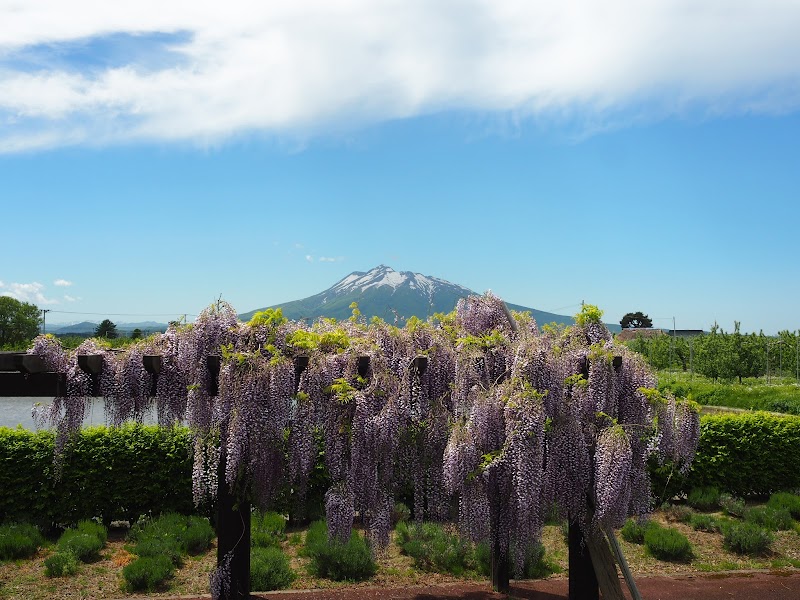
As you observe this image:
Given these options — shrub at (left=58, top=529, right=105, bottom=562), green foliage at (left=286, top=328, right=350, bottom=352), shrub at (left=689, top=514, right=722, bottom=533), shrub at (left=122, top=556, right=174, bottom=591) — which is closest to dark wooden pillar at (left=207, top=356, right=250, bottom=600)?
green foliage at (left=286, top=328, right=350, bottom=352)

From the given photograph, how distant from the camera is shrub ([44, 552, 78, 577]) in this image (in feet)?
23.1

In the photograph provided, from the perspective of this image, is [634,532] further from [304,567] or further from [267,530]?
[267,530]

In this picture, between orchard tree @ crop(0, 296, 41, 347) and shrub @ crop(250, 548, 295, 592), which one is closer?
shrub @ crop(250, 548, 295, 592)

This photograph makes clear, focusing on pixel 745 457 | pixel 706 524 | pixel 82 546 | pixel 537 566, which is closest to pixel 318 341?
pixel 537 566

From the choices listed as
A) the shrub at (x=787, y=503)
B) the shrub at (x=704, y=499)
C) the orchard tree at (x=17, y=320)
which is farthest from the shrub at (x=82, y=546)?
the orchard tree at (x=17, y=320)

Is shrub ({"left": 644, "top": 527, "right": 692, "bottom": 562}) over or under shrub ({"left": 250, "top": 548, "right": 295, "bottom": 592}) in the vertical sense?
under

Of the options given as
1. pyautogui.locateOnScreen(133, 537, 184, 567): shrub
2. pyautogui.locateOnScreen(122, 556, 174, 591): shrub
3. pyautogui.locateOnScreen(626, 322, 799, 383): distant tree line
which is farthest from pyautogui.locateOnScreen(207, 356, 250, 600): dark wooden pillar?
pyautogui.locateOnScreen(626, 322, 799, 383): distant tree line

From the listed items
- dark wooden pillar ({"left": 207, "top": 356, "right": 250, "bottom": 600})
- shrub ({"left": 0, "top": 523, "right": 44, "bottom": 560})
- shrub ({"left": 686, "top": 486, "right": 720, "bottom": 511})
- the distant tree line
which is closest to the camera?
dark wooden pillar ({"left": 207, "top": 356, "right": 250, "bottom": 600})

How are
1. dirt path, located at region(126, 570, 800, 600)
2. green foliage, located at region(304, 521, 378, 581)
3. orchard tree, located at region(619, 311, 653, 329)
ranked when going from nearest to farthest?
dirt path, located at region(126, 570, 800, 600) → green foliage, located at region(304, 521, 378, 581) → orchard tree, located at region(619, 311, 653, 329)

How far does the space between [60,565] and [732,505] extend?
8.99 meters

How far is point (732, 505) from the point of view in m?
9.76

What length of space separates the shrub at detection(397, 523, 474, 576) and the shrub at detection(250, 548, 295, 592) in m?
1.50

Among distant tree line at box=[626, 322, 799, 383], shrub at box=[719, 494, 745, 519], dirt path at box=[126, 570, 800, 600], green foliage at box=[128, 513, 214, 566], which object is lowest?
dirt path at box=[126, 570, 800, 600]

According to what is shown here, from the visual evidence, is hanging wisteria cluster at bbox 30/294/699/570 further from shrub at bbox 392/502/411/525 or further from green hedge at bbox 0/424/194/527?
shrub at bbox 392/502/411/525
